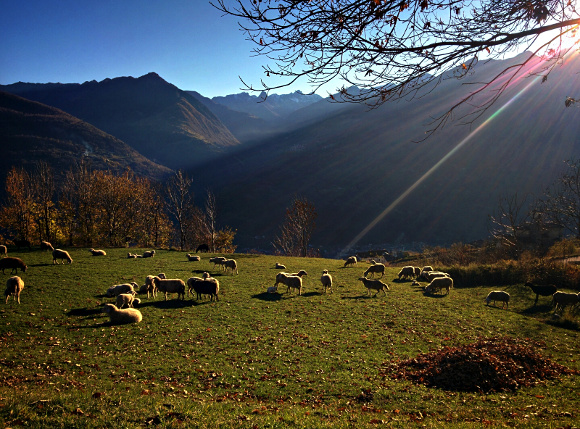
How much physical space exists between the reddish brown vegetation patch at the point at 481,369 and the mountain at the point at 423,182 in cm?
11752

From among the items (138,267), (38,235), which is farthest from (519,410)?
(38,235)

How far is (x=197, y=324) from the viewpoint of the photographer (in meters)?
16.1

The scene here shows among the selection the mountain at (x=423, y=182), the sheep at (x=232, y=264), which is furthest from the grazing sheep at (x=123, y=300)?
the mountain at (x=423, y=182)

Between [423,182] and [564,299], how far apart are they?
15538cm

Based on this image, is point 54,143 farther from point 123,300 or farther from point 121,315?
point 121,315

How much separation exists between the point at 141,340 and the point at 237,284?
11890mm

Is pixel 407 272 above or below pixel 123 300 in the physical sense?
below

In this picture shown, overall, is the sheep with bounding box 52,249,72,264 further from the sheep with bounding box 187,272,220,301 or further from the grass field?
the sheep with bounding box 187,272,220,301

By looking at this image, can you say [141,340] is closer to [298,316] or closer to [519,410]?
[298,316]

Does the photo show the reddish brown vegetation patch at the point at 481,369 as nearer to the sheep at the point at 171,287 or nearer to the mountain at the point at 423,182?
the sheep at the point at 171,287

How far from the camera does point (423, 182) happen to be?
166 meters

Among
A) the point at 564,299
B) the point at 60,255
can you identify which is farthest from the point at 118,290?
the point at 564,299

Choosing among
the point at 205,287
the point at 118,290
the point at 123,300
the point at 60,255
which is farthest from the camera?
the point at 60,255

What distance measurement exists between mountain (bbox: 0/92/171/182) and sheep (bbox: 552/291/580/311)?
11766 centimetres
